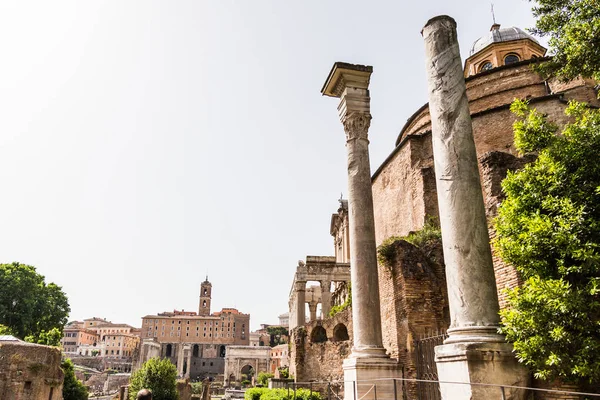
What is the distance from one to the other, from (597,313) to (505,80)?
1771cm

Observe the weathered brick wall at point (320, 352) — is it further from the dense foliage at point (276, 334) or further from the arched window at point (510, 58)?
the dense foliage at point (276, 334)

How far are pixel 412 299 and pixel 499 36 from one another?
24069 mm

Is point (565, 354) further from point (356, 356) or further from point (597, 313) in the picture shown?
point (356, 356)

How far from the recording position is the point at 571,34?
7496 millimetres

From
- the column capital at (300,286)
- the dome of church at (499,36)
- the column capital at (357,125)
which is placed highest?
the dome of church at (499,36)

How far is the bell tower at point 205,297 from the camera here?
98.5 meters

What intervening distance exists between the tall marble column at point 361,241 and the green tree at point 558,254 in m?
2.93

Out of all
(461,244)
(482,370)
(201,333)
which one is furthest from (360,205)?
(201,333)

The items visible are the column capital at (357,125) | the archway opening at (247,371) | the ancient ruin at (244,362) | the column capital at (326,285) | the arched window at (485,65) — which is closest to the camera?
the column capital at (357,125)

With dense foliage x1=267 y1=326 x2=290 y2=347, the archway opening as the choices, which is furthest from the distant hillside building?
the archway opening

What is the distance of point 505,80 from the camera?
66.7ft

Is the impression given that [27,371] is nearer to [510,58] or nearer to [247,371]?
[510,58]

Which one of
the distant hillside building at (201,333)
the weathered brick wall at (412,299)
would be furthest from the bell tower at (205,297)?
the weathered brick wall at (412,299)

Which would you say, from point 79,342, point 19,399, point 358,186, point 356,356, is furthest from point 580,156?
point 79,342
